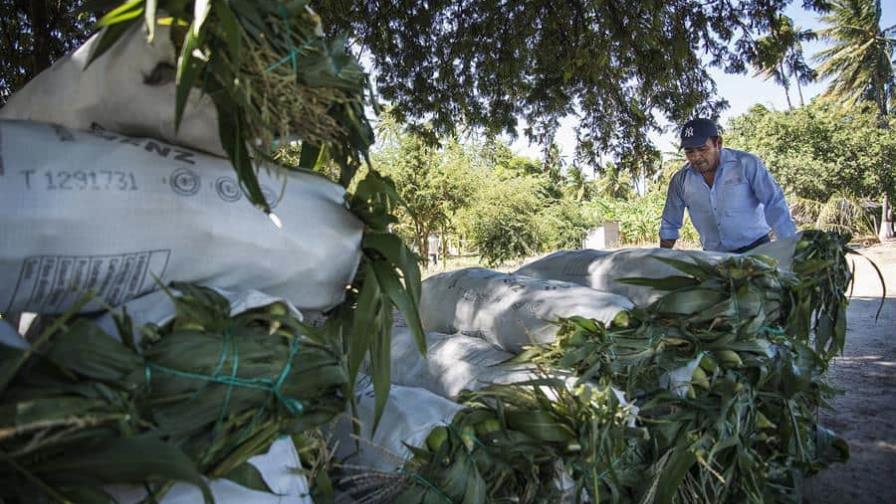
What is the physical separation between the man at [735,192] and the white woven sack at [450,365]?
1706 millimetres

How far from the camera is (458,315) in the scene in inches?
97.8

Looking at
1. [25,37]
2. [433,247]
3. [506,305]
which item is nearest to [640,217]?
[433,247]

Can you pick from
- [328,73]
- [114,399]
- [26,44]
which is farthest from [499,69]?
[114,399]

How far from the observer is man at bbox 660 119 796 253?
3.11 m

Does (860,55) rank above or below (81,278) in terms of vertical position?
above

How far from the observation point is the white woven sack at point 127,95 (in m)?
1.00

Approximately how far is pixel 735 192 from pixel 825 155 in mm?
23444

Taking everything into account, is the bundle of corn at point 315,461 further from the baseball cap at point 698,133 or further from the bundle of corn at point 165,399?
the baseball cap at point 698,133

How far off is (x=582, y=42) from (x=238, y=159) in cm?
398

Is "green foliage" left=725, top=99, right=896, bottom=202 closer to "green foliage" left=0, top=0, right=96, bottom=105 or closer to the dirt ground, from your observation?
the dirt ground

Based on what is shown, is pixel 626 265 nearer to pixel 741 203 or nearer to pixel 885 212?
pixel 741 203

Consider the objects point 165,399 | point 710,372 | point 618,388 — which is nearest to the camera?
point 165,399

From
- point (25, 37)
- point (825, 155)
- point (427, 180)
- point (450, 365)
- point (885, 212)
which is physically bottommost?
point (450, 365)

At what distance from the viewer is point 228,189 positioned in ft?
3.59
